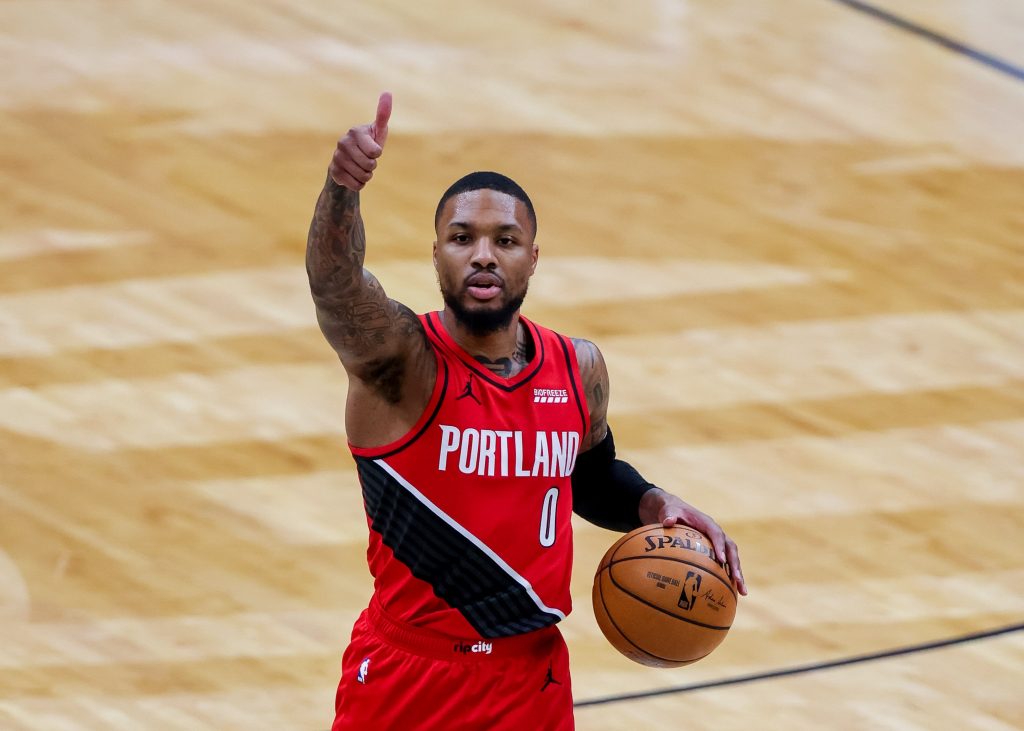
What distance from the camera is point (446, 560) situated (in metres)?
3.62

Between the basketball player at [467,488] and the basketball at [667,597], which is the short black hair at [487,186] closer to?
the basketball player at [467,488]

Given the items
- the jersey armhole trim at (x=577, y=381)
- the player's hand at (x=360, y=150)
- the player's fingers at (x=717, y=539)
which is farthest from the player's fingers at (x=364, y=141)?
the player's fingers at (x=717, y=539)

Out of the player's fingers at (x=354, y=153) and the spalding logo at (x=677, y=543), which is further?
the spalding logo at (x=677, y=543)

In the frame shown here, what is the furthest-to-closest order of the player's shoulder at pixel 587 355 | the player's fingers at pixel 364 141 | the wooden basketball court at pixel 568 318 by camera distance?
the wooden basketball court at pixel 568 318, the player's shoulder at pixel 587 355, the player's fingers at pixel 364 141

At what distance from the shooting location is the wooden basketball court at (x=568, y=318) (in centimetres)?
557

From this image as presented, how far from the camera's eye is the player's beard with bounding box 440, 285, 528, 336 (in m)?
3.56

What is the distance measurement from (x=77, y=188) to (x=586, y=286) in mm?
2382

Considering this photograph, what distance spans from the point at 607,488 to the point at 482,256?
33.5 inches

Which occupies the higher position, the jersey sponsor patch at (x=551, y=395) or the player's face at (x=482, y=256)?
the player's face at (x=482, y=256)

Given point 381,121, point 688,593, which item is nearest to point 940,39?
point 688,593

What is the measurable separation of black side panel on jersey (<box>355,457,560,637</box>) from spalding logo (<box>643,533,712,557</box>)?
324 mm

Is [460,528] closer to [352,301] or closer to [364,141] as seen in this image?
[352,301]

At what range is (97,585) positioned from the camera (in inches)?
224

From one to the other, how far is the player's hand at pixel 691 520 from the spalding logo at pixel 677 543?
0.04m
